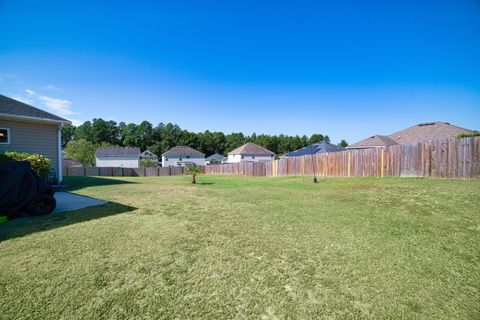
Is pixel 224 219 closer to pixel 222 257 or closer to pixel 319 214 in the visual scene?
pixel 222 257

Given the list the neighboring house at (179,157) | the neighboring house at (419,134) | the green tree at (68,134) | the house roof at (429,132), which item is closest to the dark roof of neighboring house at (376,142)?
the neighboring house at (419,134)

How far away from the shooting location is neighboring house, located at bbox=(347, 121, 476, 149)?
19156 mm

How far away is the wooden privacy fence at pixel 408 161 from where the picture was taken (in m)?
7.97

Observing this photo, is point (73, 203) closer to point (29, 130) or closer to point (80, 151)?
point (29, 130)

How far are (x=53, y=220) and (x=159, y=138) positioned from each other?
72.7m

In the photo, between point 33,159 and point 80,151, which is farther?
point 80,151

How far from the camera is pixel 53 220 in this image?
178 inches

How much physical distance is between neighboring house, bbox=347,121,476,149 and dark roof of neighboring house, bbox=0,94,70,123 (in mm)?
26811

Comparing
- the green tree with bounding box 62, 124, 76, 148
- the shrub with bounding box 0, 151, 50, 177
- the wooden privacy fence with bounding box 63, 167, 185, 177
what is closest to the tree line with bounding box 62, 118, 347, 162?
the green tree with bounding box 62, 124, 76, 148

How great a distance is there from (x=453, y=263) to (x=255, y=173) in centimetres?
1977

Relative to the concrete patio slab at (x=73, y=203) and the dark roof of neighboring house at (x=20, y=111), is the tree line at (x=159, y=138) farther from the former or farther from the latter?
the concrete patio slab at (x=73, y=203)

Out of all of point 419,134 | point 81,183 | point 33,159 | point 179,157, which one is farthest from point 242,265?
point 179,157

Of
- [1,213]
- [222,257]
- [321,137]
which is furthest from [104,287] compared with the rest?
[321,137]

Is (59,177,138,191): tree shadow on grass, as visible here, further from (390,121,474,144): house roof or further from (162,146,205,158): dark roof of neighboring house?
(162,146,205,158): dark roof of neighboring house
